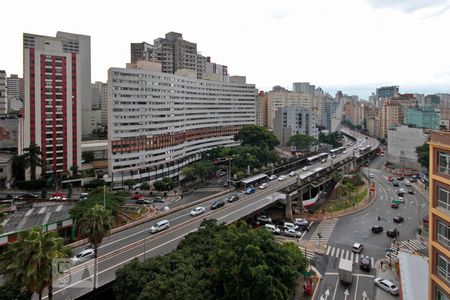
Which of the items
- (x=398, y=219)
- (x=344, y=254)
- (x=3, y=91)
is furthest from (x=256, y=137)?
(x=3, y=91)

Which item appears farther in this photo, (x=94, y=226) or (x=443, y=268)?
(x=94, y=226)

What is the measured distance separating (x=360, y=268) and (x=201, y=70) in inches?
5128

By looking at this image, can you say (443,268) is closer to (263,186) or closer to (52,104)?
(263,186)

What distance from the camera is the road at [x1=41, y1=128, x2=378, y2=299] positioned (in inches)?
1166

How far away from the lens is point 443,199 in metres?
20.3

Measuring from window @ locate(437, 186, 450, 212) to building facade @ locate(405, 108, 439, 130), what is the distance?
133450mm

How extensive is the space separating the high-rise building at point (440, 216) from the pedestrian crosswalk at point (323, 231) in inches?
1072

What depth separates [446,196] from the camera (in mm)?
19984

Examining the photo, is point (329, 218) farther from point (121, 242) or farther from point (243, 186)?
point (121, 242)

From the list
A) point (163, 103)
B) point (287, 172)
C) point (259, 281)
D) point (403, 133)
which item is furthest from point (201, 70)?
point (259, 281)

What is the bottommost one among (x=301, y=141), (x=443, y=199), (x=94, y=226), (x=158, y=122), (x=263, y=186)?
(x=263, y=186)

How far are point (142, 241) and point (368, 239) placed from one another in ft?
116

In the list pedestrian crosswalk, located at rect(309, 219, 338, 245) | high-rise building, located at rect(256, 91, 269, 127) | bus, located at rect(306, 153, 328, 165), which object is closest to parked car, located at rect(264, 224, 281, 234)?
pedestrian crosswalk, located at rect(309, 219, 338, 245)

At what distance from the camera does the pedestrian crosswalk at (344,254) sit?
41466 mm
